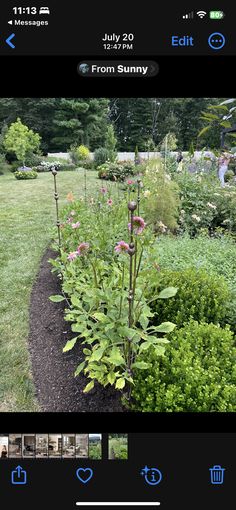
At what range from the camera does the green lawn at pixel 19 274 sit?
178 cm

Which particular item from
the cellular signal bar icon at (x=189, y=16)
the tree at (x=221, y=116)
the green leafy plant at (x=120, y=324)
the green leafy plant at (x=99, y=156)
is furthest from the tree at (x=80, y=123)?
the cellular signal bar icon at (x=189, y=16)

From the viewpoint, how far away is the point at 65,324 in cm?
227

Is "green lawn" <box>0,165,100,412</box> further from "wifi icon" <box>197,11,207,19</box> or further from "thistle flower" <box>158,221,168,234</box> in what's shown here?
"wifi icon" <box>197,11,207,19</box>

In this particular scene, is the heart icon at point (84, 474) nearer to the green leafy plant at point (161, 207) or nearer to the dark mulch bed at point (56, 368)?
the dark mulch bed at point (56, 368)

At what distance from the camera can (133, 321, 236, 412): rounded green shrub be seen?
49.6 inches

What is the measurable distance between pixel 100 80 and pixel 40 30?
198mm

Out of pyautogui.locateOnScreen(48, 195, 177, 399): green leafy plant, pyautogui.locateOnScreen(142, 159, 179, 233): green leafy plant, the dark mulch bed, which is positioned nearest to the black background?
pyautogui.locateOnScreen(48, 195, 177, 399): green leafy plant

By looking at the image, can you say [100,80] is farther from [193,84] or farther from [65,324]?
[65,324]

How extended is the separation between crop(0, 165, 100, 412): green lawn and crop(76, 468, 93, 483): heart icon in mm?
820

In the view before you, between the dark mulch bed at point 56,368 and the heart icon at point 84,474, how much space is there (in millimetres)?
654

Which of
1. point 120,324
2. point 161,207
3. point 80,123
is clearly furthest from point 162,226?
point 80,123

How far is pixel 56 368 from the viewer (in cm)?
183

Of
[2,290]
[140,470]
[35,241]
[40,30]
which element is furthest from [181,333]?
[35,241]

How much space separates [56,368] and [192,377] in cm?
85
